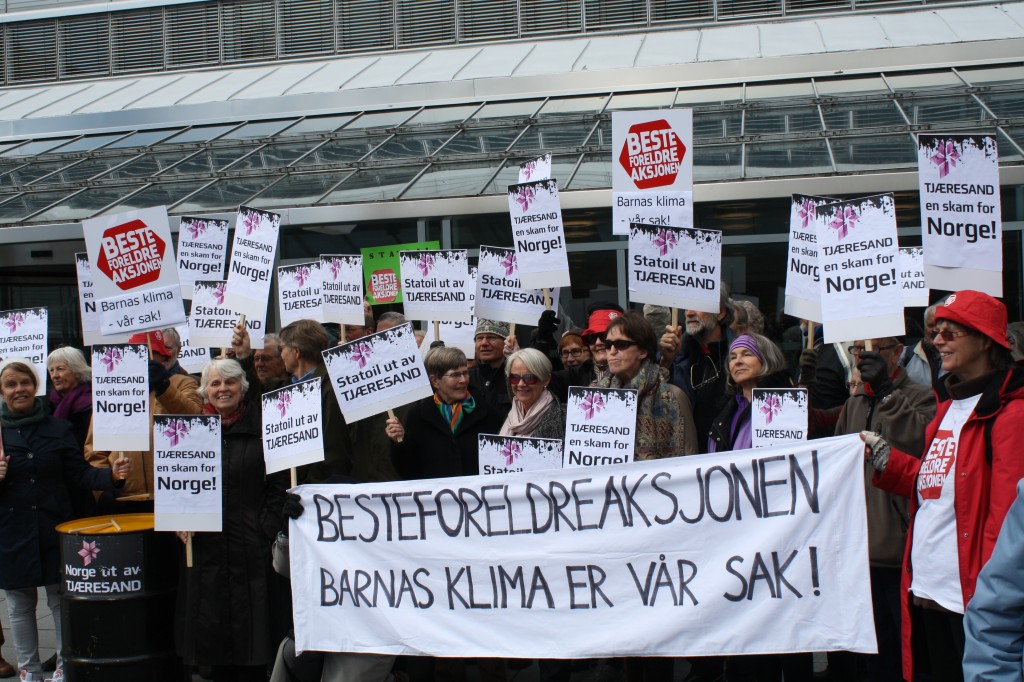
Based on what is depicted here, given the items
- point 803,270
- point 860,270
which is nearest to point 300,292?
point 803,270

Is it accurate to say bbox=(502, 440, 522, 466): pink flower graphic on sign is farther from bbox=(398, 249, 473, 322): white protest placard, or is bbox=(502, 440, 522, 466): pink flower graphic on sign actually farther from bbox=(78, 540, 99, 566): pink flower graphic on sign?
bbox=(78, 540, 99, 566): pink flower graphic on sign

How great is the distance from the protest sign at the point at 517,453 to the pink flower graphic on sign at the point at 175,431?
1.70 meters

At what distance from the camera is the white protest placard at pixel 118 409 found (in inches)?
277

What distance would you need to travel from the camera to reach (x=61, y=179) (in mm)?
13844

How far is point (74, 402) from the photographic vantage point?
27.0 ft

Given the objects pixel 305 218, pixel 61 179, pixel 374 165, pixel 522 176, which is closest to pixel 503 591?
pixel 522 176

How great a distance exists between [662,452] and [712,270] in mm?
1384

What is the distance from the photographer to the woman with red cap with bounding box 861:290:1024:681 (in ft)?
14.3

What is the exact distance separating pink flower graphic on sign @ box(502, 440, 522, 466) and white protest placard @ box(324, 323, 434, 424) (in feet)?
2.07

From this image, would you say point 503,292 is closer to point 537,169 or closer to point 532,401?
point 537,169

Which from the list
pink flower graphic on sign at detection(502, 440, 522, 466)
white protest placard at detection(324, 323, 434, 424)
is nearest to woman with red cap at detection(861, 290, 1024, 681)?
pink flower graphic on sign at detection(502, 440, 522, 466)

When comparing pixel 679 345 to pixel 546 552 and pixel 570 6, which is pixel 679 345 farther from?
pixel 570 6

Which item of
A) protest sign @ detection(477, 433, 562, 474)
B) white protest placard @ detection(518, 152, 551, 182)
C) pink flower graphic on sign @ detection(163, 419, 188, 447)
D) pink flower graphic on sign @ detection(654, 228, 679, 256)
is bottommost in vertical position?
protest sign @ detection(477, 433, 562, 474)

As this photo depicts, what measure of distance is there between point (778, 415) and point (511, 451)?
144cm
